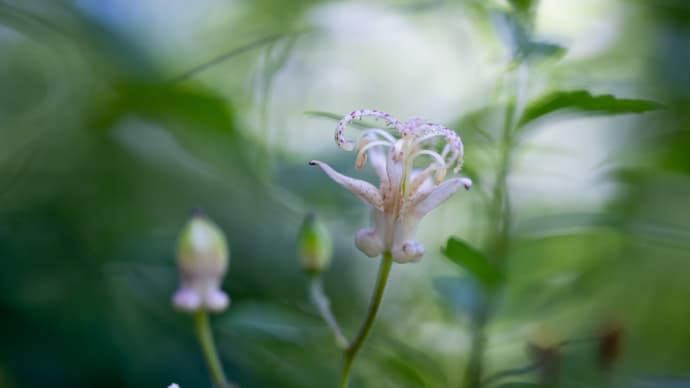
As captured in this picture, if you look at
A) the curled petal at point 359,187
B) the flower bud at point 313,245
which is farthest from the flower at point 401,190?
the flower bud at point 313,245

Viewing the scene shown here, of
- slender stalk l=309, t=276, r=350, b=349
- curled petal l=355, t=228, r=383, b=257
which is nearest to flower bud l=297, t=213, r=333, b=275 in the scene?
slender stalk l=309, t=276, r=350, b=349

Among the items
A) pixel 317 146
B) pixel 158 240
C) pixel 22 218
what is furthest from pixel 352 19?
pixel 22 218

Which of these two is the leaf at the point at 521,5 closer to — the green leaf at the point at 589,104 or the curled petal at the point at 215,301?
the green leaf at the point at 589,104

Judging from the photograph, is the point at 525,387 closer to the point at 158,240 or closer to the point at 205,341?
the point at 205,341

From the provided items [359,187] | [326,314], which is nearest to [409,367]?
[326,314]

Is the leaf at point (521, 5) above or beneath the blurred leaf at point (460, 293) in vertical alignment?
above

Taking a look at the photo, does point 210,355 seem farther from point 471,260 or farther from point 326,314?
point 471,260
